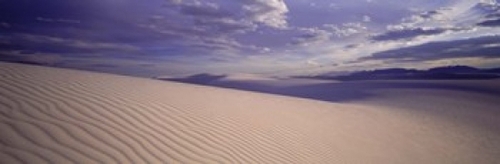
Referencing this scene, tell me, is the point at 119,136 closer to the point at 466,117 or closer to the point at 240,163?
the point at 240,163

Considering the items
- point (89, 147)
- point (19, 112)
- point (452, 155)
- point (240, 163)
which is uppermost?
point (19, 112)

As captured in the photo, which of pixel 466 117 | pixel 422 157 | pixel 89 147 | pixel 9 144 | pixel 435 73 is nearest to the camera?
pixel 9 144

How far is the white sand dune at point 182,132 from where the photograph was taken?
13.4 feet

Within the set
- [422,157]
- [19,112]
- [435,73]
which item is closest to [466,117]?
[422,157]

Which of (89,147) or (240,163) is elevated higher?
(89,147)

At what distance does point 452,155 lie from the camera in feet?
26.7

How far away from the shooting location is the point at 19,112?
15.0ft

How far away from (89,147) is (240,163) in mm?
1992

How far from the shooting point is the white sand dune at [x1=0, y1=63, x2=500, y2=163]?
408 cm

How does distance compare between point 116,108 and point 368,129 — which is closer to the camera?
point 116,108

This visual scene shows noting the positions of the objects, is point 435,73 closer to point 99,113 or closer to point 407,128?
point 407,128

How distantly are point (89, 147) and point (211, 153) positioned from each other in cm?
162

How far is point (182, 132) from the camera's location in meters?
5.38

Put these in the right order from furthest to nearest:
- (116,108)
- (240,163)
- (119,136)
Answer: (116,108) < (240,163) < (119,136)
